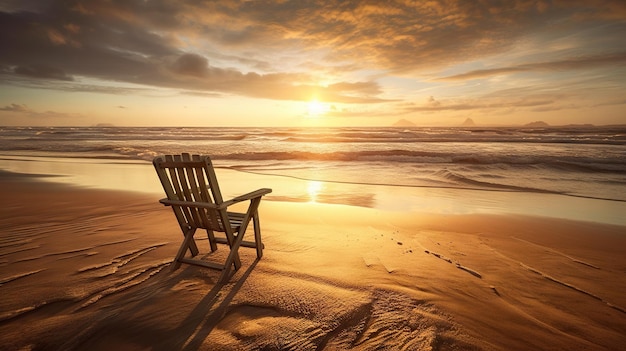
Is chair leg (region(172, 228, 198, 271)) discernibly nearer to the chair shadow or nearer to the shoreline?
the chair shadow

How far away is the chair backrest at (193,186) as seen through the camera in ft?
11.1

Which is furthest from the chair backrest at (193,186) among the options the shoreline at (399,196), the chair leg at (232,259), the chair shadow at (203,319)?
the shoreline at (399,196)

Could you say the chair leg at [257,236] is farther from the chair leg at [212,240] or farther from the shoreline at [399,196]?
the shoreline at [399,196]

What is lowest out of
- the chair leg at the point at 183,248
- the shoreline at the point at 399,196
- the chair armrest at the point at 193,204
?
the shoreline at the point at 399,196

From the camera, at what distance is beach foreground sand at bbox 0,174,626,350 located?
2637mm

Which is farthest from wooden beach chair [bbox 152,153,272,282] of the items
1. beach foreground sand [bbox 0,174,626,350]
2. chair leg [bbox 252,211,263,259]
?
beach foreground sand [bbox 0,174,626,350]

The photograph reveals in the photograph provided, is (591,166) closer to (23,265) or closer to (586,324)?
(586,324)

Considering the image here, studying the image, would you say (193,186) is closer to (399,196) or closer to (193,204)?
(193,204)

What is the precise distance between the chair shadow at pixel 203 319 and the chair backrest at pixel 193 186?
0.76 metres

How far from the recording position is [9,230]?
5.23 meters

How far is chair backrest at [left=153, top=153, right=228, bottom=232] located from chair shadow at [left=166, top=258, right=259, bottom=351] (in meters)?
0.76

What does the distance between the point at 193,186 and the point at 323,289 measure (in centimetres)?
203

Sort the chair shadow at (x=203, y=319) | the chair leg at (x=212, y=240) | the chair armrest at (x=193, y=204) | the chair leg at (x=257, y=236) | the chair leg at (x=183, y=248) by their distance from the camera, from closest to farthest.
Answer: the chair shadow at (x=203, y=319)
the chair armrest at (x=193, y=204)
the chair leg at (x=183, y=248)
the chair leg at (x=257, y=236)
the chair leg at (x=212, y=240)

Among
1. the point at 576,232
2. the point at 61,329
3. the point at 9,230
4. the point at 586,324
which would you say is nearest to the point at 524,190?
the point at 576,232
